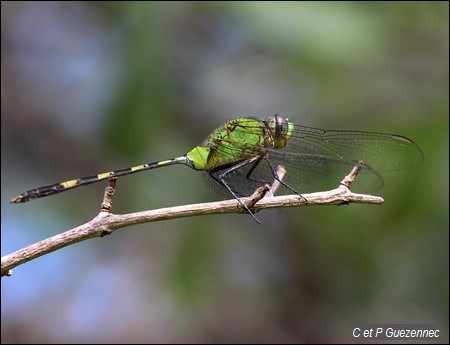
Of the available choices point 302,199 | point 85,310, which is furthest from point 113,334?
point 302,199

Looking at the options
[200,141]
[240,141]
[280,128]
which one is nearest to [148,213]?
[240,141]

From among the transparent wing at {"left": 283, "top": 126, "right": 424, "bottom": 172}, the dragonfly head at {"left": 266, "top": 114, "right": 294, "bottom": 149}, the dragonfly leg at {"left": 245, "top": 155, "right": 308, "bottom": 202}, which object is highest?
the dragonfly head at {"left": 266, "top": 114, "right": 294, "bottom": 149}

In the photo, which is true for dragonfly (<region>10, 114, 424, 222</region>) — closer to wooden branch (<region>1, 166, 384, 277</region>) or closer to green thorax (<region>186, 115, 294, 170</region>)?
green thorax (<region>186, 115, 294, 170</region>)

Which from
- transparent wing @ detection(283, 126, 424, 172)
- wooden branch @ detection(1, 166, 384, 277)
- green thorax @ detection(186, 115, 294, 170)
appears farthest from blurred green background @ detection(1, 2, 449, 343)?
wooden branch @ detection(1, 166, 384, 277)

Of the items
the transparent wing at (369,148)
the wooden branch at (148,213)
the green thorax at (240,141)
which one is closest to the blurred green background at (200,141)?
the green thorax at (240,141)

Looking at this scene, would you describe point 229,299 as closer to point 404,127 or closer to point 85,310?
point 85,310

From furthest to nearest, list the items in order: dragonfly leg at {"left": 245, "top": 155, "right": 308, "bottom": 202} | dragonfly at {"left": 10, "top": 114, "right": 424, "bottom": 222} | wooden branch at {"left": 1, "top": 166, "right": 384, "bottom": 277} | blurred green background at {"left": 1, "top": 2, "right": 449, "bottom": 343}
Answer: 1. blurred green background at {"left": 1, "top": 2, "right": 449, "bottom": 343}
2. dragonfly at {"left": 10, "top": 114, "right": 424, "bottom": 222}
3. dragonfly leg at {"left": 245, "top": 155, "right": 308, "bottom": 202}
4. wooden branch at {"left": 1, "top": 166, "right": 384, "bottom": 277}
